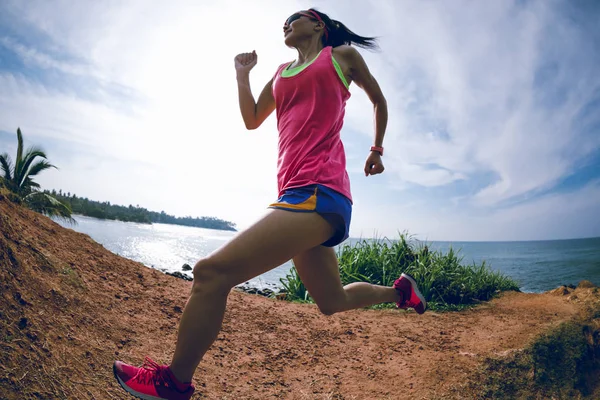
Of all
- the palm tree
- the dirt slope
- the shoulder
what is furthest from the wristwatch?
the palm tree

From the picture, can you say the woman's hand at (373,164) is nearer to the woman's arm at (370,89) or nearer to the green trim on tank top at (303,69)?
the woman's arm at (370,89)

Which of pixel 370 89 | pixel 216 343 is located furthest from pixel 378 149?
pixel 216 343

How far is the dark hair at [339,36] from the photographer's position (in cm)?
242

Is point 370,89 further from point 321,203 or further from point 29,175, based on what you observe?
point 29,175

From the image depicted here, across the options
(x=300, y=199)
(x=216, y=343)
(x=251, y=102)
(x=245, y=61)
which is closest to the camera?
(x=300, y=199)

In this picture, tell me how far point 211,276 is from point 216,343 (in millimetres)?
2106

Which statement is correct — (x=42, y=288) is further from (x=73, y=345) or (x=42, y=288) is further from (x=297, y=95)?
(x=297, y=95)

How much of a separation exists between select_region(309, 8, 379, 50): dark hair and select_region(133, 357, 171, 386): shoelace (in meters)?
2.09

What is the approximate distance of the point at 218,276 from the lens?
155cm

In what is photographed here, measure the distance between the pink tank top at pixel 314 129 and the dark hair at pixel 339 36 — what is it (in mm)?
448

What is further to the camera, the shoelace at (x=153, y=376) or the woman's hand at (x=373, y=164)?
the woman's hand at (x=373, y=164)

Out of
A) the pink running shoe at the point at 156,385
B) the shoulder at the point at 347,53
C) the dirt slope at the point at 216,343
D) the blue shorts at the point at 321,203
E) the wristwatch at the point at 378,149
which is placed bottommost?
the dirt slope at the point at 216,343

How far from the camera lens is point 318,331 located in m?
4.01

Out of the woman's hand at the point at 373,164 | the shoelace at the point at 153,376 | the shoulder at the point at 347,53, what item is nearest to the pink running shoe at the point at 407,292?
the woman's hand at the point at 373,164
